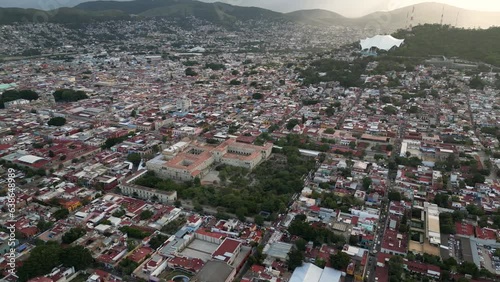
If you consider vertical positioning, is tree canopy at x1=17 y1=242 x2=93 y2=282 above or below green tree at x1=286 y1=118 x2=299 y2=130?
below

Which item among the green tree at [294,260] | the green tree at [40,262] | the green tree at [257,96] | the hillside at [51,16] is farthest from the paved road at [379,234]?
A: the hillside at [51,16]

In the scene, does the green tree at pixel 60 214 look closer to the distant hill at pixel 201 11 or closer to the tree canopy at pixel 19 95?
the tree canopy at pixel 19 95

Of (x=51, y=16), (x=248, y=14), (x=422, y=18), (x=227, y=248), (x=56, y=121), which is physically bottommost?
(x=227, y=248)

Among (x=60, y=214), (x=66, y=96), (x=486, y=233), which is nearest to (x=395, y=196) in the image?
(x=486, y=233)

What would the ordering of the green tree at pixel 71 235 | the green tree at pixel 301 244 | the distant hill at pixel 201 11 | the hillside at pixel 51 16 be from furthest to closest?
the distant hill at pixel 201 11 < the hillside at pixel 51 16 < the green tree at pixel 71 235 < the green tree at pixel 301 244

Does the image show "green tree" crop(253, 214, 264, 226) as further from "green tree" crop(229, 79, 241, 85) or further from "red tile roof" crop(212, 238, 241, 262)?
"green tree" crop(229, 79, 241, 85)

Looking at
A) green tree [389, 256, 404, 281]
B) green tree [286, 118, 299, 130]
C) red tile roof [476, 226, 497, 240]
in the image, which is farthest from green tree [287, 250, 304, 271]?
green tree [286, 118, 299, 130]

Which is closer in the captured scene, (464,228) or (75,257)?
(75,257)

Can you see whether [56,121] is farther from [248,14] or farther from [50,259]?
[248,14]

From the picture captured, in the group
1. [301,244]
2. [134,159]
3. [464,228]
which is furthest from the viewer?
[134,159]
